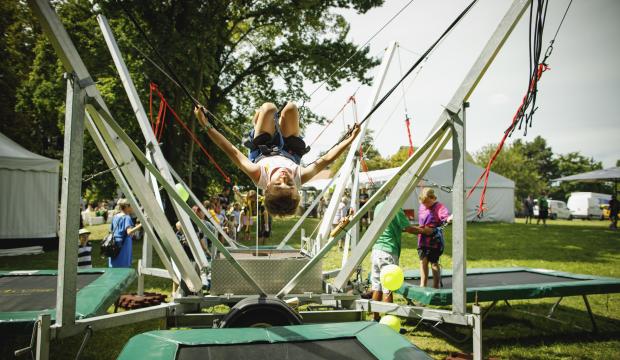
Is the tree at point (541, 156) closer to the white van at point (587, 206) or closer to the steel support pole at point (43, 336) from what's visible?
the white van at point (587, 206)

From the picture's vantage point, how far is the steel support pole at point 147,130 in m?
3.93

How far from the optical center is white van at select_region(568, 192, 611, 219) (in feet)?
118

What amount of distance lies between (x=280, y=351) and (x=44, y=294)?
147 inches

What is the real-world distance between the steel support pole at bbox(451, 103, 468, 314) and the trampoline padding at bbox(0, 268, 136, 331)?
307 centimetres

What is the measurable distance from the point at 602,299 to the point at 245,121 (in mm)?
15224

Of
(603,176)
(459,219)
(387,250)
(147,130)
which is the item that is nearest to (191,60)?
(147,130)

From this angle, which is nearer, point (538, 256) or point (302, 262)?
point (302, 262)

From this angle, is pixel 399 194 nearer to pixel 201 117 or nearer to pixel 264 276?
pixel 264 276

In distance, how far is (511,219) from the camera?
24328 mm

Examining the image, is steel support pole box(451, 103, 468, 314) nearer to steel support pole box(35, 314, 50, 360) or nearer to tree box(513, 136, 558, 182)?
steel support pole box(35, 314, 50, 360)

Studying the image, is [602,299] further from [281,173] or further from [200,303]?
[200,303]

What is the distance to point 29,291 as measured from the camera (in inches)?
172

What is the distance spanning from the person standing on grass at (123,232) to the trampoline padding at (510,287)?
4.50 m

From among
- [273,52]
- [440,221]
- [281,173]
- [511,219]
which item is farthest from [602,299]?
[511,219]
